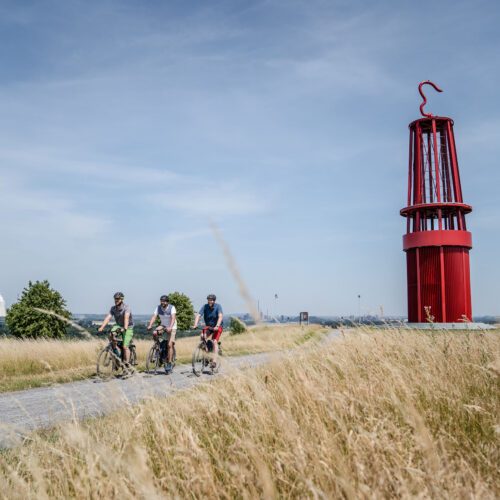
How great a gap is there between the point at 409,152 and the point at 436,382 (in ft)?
101

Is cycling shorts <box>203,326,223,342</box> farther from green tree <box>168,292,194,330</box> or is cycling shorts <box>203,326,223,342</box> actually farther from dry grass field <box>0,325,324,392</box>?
green tree <box>168,292,194,330</box>

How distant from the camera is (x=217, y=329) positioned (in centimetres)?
1304

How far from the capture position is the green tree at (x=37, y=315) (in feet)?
103

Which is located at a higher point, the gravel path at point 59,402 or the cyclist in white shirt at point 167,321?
the cyclist in white shirt at point 167,321

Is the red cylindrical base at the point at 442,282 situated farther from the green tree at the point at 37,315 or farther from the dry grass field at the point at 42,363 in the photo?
the green tree at the point at 37,315

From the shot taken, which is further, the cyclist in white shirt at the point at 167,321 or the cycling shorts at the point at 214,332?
the cyclist in white shirt at the point at 167,321

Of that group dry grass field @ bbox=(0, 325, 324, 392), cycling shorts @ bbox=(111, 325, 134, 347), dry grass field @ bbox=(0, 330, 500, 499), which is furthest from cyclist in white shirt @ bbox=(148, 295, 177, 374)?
dry grass field @ bbox=(0, 330, 500, 499)

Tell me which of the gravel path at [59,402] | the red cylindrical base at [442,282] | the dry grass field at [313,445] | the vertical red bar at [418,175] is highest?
the vertical red bar at [418,175]

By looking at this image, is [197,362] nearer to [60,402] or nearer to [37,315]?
[60,402]

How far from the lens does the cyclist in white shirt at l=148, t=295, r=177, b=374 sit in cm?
1374

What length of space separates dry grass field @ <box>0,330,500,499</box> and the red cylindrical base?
2735cm

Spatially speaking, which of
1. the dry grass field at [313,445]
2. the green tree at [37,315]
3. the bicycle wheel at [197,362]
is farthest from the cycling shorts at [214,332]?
the green tree at [37,315]

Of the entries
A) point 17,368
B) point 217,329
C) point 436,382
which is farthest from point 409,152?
point 436,382

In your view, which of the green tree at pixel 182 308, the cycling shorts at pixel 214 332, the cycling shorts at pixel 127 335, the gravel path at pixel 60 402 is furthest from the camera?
the green tree at pixel 182 308
